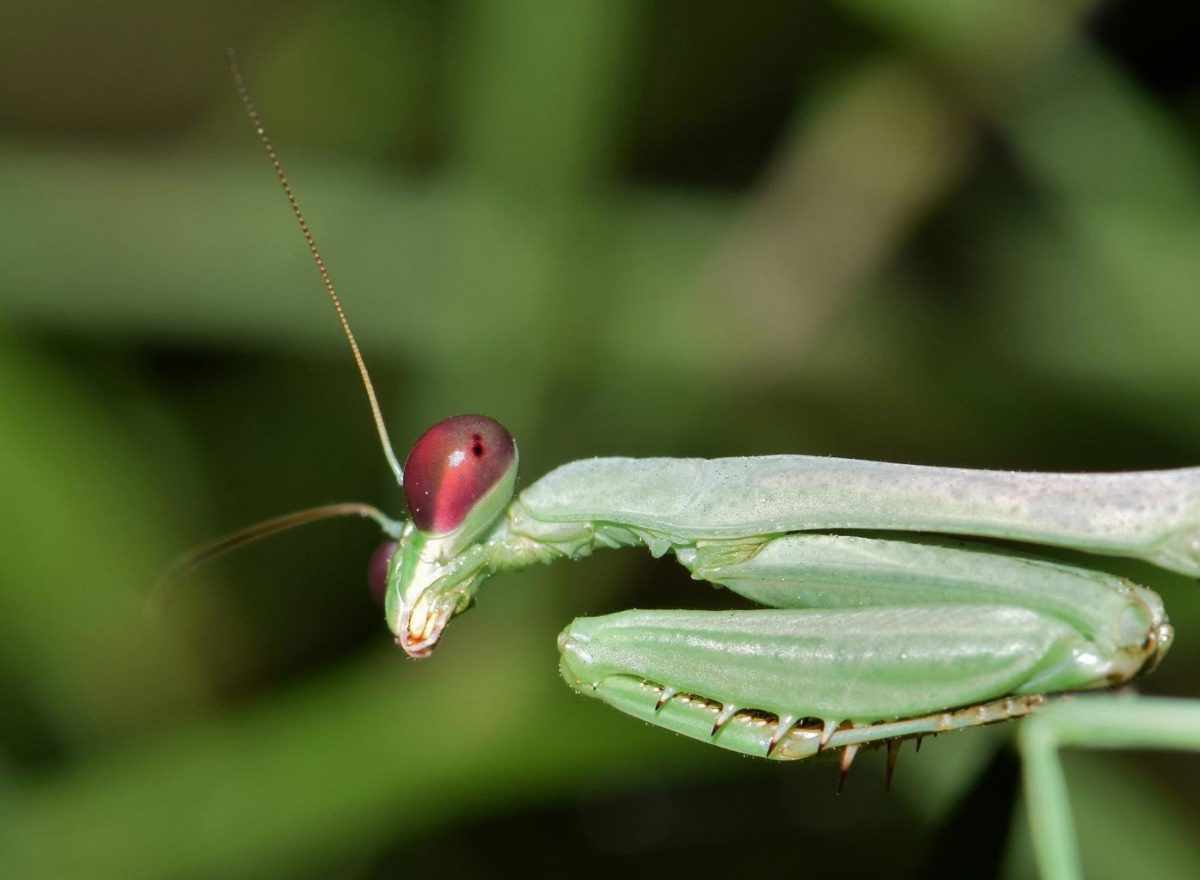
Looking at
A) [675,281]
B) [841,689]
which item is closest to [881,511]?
[841,689]

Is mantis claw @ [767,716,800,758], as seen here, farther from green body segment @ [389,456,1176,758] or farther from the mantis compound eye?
the mantis compound eye

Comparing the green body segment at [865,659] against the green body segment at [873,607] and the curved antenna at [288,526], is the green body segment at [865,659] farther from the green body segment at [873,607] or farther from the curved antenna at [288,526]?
the curved antenna at [288,526]

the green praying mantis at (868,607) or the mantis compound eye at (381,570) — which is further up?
the mantis compound eye at (381,570)

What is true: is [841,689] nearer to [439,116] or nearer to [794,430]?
[794,430]

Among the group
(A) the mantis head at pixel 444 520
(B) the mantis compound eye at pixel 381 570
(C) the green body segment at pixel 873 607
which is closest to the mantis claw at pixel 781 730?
(C) the green body segment at pixel 873 607

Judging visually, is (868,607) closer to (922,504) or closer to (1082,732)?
(922,504)

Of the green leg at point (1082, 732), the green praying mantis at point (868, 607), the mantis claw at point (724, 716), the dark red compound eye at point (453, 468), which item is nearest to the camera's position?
the green leg at point (1082, 732)
